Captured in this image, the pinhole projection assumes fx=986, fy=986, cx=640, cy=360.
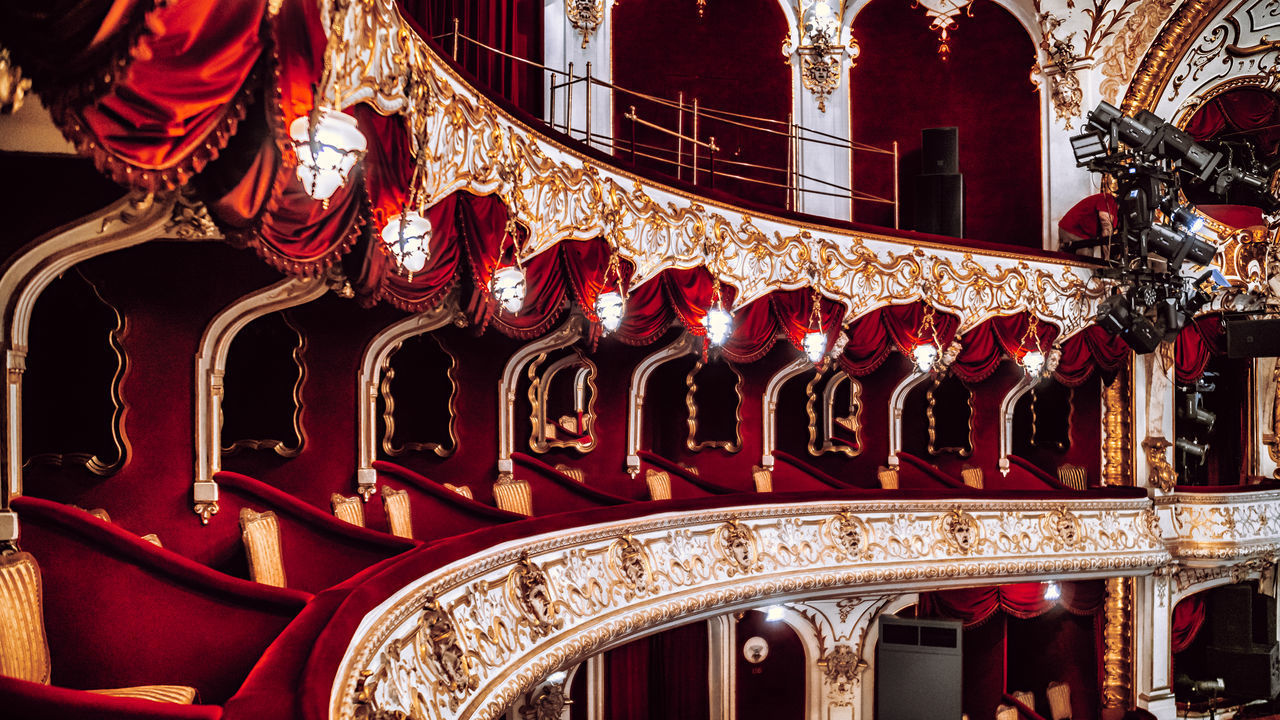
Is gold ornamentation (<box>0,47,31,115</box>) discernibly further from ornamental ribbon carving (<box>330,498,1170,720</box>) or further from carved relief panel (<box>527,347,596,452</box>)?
carved relief panel (<box>527,347,596,452</box>)

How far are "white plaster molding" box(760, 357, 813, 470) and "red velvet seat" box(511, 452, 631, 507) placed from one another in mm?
3092

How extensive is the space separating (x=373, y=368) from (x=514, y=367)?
4.57 ft

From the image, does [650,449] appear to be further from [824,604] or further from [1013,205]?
[1013,205]

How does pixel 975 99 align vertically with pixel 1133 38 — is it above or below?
below

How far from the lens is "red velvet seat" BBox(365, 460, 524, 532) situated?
494cm

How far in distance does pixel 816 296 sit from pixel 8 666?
257 inches

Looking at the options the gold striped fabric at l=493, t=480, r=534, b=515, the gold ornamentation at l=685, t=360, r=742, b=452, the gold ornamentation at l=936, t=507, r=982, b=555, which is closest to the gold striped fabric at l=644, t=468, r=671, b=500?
the gold ornamentation at l=685, t=360, r=742, b=452

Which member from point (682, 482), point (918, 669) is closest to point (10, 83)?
point (682, 482)

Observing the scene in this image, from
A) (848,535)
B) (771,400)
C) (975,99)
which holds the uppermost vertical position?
(975,99)

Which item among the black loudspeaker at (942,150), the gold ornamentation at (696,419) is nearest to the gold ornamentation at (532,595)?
the gold ornamentation at (696,419)

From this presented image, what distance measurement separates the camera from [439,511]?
16.9 ft

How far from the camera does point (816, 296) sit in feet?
26.3

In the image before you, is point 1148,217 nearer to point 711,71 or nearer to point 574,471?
point 711,71

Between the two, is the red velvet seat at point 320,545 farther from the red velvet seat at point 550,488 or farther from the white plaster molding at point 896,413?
the white plaster molding at point 896,413
